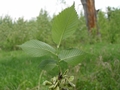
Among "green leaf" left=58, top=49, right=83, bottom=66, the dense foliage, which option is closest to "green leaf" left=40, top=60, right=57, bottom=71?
"green leaf" left=58, top=49, right=83, bottom=66

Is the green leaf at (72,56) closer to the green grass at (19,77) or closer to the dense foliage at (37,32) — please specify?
the green grass at (19,77)

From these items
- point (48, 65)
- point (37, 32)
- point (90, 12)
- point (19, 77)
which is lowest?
point (19, 77)

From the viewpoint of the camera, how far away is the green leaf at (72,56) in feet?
1.34

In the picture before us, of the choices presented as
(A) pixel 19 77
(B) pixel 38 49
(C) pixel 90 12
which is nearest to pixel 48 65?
(B) pixel 38 49

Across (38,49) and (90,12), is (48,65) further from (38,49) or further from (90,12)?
(90,12)

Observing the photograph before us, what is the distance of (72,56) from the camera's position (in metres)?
0.41

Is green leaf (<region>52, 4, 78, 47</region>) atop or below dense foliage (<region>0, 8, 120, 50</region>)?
below

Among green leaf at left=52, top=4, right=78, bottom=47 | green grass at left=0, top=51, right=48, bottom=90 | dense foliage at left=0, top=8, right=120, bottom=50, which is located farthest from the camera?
dense foliage at left=0, top=8, right=120, bottom=50

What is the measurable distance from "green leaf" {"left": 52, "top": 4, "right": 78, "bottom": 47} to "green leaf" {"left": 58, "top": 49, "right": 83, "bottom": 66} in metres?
0.03

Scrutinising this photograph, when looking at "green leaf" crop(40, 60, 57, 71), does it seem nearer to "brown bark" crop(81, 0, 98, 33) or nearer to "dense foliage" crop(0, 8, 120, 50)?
"dense foliage" crop(0, 8, 120, 50)

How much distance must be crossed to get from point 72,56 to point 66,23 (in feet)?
0.18

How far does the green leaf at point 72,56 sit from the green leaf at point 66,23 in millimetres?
31

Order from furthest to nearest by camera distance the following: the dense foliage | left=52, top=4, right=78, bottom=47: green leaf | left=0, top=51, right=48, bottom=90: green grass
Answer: the dense foliage, left=0, top=51, right=48, bottom=90: green grass, left=52, top=4, right=78, bottom=47: green leaf

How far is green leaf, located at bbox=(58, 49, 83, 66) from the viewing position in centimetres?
41
